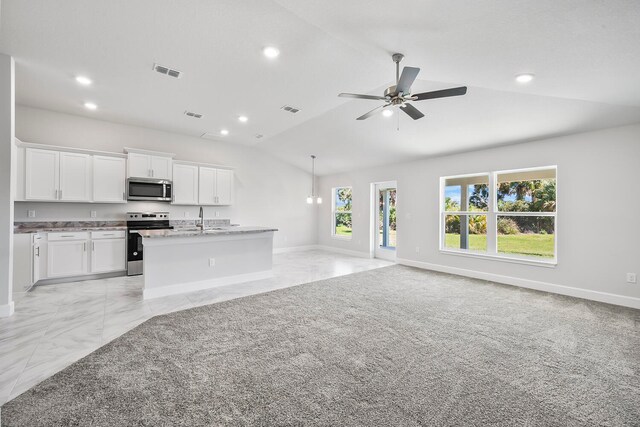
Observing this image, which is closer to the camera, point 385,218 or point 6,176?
point 6,176

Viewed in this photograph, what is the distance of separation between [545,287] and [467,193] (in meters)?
2.11

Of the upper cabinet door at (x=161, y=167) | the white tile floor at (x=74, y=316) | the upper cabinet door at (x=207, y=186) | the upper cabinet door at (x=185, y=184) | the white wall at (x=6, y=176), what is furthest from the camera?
the upper cabinet door at (x=207, y=186)

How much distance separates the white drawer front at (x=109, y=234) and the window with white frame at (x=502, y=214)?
6.41 m

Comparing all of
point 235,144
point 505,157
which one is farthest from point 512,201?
point 235,144

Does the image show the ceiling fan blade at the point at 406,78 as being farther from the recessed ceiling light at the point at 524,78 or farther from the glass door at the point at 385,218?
the glass door at the point at 385,218

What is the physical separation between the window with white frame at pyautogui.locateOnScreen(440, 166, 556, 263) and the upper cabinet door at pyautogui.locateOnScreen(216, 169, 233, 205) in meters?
4.94

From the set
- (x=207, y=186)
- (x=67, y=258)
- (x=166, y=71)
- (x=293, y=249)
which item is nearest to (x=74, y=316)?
(x=67, y=258)

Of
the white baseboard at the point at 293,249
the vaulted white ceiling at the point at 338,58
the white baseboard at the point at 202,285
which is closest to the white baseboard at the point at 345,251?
the white baseboard at the point at 293,249

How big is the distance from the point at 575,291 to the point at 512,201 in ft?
5.53

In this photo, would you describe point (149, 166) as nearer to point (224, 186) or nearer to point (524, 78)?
point (224, 186)

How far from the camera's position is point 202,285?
439 cm

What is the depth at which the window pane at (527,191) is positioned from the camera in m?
4.66

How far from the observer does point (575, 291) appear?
417 centimetres

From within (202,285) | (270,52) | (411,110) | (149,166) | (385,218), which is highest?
(270,52)
